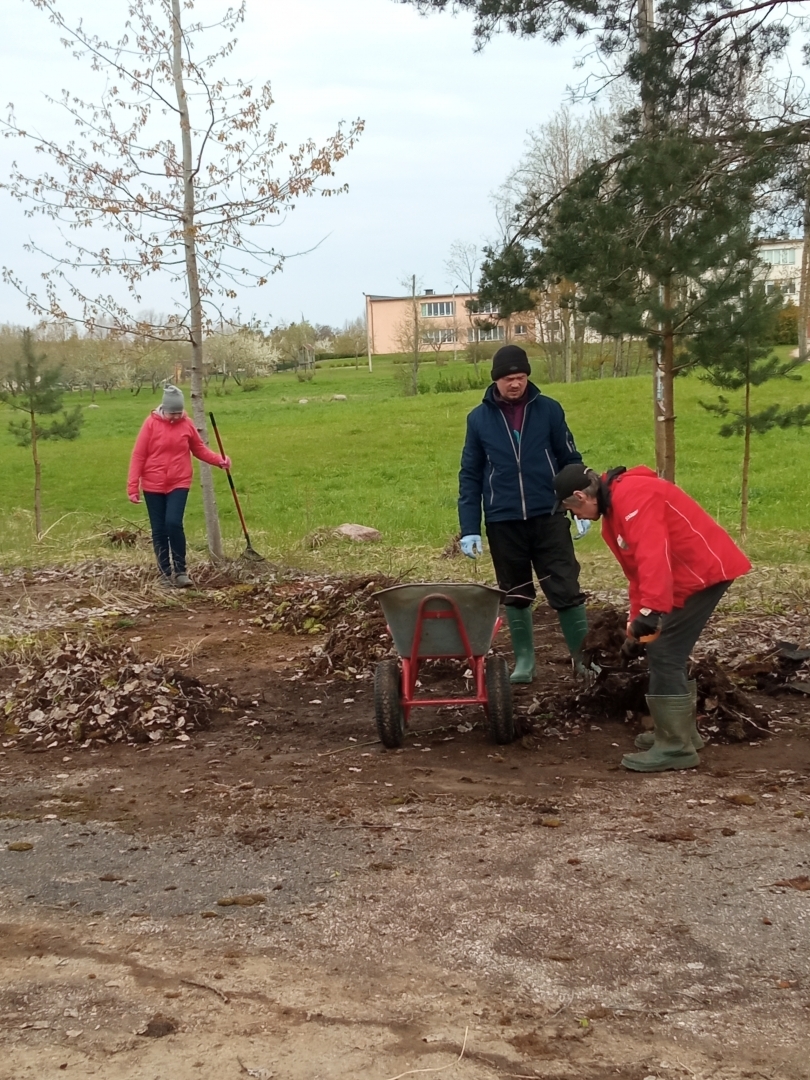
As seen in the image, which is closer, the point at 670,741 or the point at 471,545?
the point at 670,741

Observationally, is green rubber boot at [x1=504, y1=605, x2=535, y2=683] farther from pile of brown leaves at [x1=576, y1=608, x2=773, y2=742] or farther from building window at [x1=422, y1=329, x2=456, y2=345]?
building window at [x1=422, y1=329, x2=456, y2=345]

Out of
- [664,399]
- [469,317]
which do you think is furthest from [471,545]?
[664,399]

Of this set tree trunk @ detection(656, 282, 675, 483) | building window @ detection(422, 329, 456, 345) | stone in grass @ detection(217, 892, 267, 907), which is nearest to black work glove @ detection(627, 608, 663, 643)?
stone in grass @ detection(217, 892, 267, 907)

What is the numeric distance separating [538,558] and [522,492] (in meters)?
0.37

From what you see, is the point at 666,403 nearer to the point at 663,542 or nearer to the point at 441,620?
the point at 441,620

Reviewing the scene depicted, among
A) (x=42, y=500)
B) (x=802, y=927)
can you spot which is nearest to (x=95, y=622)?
(x=802, y=927)

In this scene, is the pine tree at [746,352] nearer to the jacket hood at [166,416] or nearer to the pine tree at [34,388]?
the jacket hood at [166,416]

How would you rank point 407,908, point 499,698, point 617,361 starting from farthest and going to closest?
point 617,361
point 499,698
point 407,908

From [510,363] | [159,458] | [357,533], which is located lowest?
[357,533]

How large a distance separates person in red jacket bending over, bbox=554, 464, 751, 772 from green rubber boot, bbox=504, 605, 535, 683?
1266mm

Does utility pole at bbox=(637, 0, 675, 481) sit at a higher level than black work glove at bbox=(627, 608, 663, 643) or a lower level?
higher

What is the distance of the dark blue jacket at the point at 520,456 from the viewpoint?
17.6 ft

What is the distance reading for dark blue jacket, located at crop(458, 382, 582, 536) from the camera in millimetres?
5379

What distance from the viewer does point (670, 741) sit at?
14.8 ft
